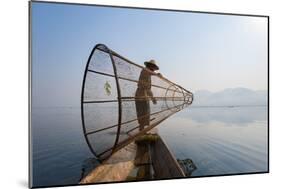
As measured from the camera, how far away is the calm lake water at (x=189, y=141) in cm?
302

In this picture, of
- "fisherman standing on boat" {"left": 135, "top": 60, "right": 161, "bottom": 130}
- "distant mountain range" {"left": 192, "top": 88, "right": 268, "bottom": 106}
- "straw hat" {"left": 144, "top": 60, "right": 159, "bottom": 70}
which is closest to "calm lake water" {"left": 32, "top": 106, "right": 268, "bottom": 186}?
"distant mountain range" {"left": 192, "top": 88, "right": 268, "bottom": 106}

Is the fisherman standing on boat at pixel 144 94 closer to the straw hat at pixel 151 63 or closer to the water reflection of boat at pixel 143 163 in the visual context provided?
the straw hat at pixel 151 63

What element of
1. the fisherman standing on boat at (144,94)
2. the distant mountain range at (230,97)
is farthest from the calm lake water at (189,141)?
the fisherman standing on boat at (144,94)

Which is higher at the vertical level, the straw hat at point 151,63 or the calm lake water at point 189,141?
the straw hat at point 151,63

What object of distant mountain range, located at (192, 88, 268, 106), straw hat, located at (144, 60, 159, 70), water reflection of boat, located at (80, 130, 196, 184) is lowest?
water reflection of boat, located at (80, 130, 196, 184)

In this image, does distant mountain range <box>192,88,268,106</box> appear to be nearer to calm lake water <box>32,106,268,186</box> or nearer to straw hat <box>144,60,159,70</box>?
calm lake water <box>32,106,268,186</box>

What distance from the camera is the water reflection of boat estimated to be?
320cm

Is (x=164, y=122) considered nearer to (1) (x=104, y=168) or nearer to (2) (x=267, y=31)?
(1) (x=104, y=168)

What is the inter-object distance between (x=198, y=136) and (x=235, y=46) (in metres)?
0.86

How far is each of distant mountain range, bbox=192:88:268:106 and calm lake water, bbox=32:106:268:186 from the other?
57 mm

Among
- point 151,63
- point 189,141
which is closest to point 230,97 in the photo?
point 189,141

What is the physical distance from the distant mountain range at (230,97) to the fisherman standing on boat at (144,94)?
0.40 meters

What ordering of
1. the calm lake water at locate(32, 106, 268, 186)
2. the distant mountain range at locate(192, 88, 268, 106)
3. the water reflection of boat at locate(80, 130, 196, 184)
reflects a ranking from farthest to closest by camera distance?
1. the distant mountain range at locate(192, 88, 268, 106)
2. the water reflection of boat at locate(80, 130, 196, 184)
3. the calm lake water at locate(32, 106, 268, 186)

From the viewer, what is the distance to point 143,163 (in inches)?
129
